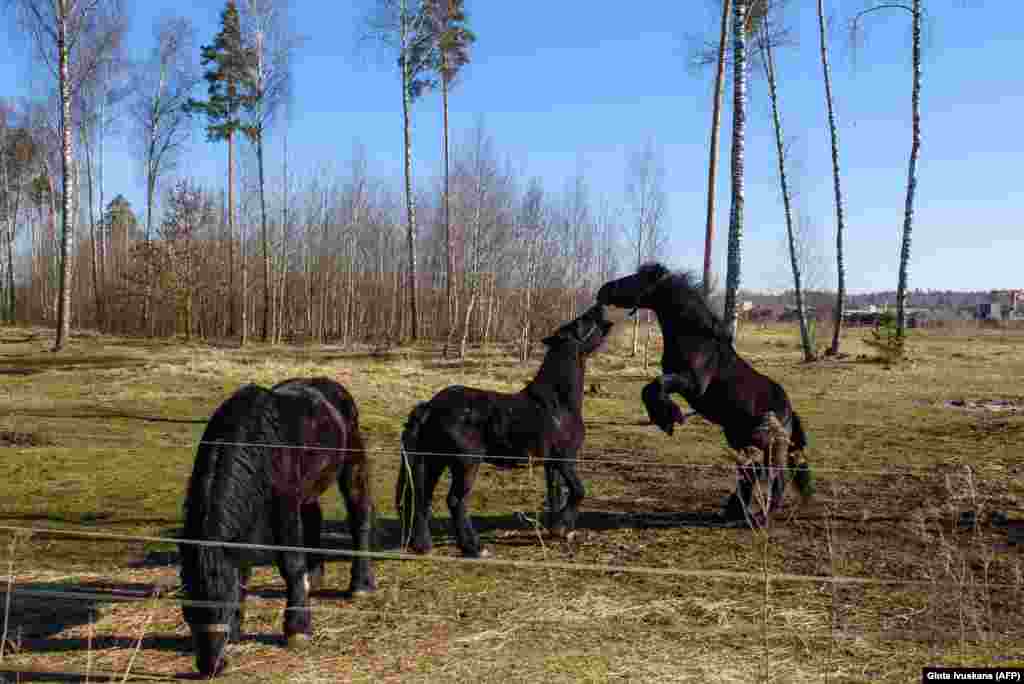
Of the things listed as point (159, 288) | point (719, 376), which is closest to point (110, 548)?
point (719, 376)

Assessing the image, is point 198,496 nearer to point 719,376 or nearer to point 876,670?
point 876,670

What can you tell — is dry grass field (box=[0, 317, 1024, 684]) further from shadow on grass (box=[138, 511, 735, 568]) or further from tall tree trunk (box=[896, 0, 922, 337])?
tall tree trunk (box=[896, 0, 922, 337])

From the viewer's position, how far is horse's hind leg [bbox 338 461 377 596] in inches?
198

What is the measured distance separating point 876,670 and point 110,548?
5.45 meters

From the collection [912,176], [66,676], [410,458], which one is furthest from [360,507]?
[912,176]

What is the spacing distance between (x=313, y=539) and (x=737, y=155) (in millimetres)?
9697

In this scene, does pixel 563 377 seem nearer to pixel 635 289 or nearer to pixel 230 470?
pixel 635 289

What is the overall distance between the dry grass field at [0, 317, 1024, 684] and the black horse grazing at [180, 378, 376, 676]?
0.74ft

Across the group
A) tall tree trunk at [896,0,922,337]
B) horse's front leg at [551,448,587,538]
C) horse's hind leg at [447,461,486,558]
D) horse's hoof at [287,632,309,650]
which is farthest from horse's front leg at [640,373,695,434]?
tall tree trunk at [896,0,922,337]

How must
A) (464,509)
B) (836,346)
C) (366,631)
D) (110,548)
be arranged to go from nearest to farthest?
(366,631), (464,509), (110,548), (836,346)

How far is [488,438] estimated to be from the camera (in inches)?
230

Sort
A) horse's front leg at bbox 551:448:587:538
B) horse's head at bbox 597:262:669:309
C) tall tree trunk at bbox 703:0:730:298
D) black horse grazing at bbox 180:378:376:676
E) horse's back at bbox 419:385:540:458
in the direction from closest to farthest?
black horse grazing at bbox 180:378:376:676 → horse's back at bbox 419:385:540:458 → horse's front leg at bbox 551:448:587:538 → horse's head at bbox 597:262:669:309 → tall tree trunk at bbox 703:0:730:298

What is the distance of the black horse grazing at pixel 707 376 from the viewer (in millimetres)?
6469

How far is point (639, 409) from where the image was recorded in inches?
568
